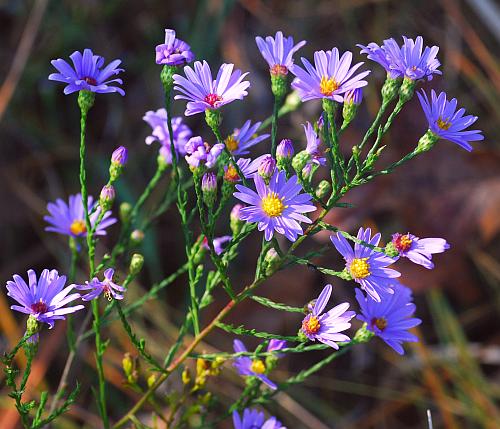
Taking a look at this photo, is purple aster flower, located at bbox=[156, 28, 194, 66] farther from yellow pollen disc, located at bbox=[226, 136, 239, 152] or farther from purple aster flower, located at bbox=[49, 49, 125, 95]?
yellow pollen disc, located at bbox=[226, 136, 239, 152]

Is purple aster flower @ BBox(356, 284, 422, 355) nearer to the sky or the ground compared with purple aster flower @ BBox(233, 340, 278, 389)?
nearer to the sky

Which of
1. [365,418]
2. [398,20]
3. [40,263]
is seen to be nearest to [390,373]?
[365,418]

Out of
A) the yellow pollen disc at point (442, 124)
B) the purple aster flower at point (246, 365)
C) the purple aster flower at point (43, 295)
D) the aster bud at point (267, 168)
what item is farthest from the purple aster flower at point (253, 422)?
the yellow pollen disc at point (442, 124)

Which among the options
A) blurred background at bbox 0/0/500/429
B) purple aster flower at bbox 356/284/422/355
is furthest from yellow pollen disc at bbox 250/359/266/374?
blurred background at bbox 0/0/500/429

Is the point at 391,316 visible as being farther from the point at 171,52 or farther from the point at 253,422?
the point at 171,52

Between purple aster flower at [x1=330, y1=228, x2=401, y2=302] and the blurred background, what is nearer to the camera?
purple aster flower at [x1=330, y1=228, x2=401, y2=302]

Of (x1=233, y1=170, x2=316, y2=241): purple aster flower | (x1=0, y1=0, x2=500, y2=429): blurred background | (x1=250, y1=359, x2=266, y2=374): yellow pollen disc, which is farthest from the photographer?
(x1=0, y1=0, x2=500, y2=429): blurred background
